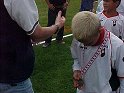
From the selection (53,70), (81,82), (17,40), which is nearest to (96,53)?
(81,82)

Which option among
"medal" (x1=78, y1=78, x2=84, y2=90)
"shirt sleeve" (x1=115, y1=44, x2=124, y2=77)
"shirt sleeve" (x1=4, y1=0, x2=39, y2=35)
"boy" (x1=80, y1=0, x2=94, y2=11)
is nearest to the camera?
"shirt sleeve" (x1=4, y1=0, x2=39, y2=35)

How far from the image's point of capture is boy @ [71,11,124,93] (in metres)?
2.99

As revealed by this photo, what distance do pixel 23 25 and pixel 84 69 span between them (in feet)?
3.28

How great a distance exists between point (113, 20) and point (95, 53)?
120 cm

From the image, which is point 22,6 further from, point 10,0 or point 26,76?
point 26,76

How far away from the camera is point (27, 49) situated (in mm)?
2646

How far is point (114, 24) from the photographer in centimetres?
431

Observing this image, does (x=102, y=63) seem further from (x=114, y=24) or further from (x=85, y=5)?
(x=85, y=5)

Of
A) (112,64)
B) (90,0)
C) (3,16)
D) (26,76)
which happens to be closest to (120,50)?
(112,64)

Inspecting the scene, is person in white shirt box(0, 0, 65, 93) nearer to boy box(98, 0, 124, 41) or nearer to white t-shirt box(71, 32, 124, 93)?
white t-shirt box(71, 32, 124, 93)

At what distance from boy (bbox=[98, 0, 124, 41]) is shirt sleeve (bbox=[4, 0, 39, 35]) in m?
1.85

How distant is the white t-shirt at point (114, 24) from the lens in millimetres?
4297

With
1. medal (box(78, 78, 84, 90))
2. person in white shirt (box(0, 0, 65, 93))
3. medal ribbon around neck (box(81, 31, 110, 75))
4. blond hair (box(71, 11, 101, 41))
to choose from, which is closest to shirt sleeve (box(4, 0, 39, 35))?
person in white shirt (box(0, 0, 65, 93))

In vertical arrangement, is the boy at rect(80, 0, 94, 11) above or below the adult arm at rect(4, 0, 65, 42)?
below
